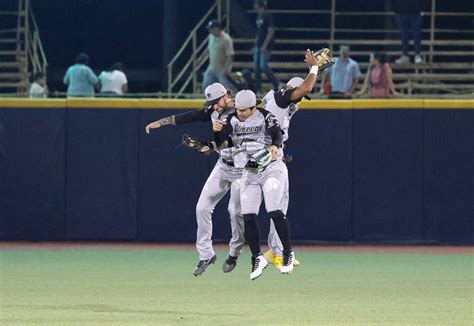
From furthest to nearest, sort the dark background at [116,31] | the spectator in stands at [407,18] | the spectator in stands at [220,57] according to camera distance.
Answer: the dark background at [116,31], the spectator in stands at [407,18], the spectator in stands at [220,57]

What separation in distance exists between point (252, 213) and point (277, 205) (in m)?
0.29

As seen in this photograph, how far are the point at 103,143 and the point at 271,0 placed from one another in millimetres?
10875

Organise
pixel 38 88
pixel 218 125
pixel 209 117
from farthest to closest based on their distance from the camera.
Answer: pixel 38 88
pixel 209 117
pixel 218 125

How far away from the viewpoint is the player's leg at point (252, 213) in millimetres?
14133

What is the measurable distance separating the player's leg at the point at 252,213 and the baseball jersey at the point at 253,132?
237mm

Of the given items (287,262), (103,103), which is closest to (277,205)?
(287,262)

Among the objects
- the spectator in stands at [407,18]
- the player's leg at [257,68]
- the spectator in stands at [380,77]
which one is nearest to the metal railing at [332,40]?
the spectator in stands at [407,18]

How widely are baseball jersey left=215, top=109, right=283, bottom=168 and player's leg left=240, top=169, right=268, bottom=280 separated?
0.78 ft

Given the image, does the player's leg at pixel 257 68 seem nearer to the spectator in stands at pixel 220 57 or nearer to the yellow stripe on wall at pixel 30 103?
the spectator in stands at pixel 220 57

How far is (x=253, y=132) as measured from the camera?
46.0 ft

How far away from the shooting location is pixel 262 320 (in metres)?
12.0

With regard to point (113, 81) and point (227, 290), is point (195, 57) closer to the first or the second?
point (113, 81)

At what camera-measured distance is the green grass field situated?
40.3 ft

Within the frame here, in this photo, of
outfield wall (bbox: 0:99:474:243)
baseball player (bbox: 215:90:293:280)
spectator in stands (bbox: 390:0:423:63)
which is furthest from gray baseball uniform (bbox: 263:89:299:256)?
spectator in stands (bbox: 390:0:423:63)
